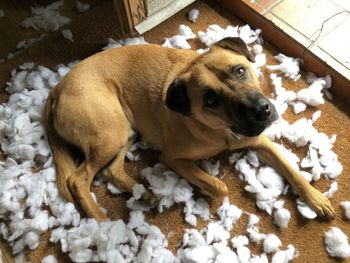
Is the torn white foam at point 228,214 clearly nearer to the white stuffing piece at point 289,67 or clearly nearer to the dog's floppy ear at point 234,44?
the dog's floppy ear at point 234,44

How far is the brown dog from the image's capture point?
6.72 feet

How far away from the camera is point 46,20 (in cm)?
291

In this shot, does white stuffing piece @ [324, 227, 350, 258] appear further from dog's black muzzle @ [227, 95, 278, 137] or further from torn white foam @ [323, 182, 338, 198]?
dog's black muzzle @ [227, 95, 278, 137]

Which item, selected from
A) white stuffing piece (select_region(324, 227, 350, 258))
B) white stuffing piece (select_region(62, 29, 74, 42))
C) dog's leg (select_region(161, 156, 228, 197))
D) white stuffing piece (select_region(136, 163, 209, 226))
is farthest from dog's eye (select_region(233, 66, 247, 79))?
white stuffing piece (select_region(62, 29, 74, 42))

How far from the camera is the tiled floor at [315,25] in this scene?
248 centimetres

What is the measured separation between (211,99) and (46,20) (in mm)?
1709

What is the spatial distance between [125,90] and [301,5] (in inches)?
54.5

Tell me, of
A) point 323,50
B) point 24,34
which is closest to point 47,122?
point 24,34

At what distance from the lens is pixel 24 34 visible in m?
2.91

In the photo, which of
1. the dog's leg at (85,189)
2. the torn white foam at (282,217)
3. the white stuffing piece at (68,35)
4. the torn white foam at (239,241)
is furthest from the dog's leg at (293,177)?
the white stuffing piece at (68,35)

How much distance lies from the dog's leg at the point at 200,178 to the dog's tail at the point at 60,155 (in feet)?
1.86

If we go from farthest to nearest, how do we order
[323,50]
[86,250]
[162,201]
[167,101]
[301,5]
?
[301,5], [323,50], [162,201], [86,250], [167,101]

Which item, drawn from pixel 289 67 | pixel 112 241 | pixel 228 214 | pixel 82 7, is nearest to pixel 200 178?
pixel 228 214

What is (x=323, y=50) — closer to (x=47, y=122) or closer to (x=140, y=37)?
(x=140, y=37)
